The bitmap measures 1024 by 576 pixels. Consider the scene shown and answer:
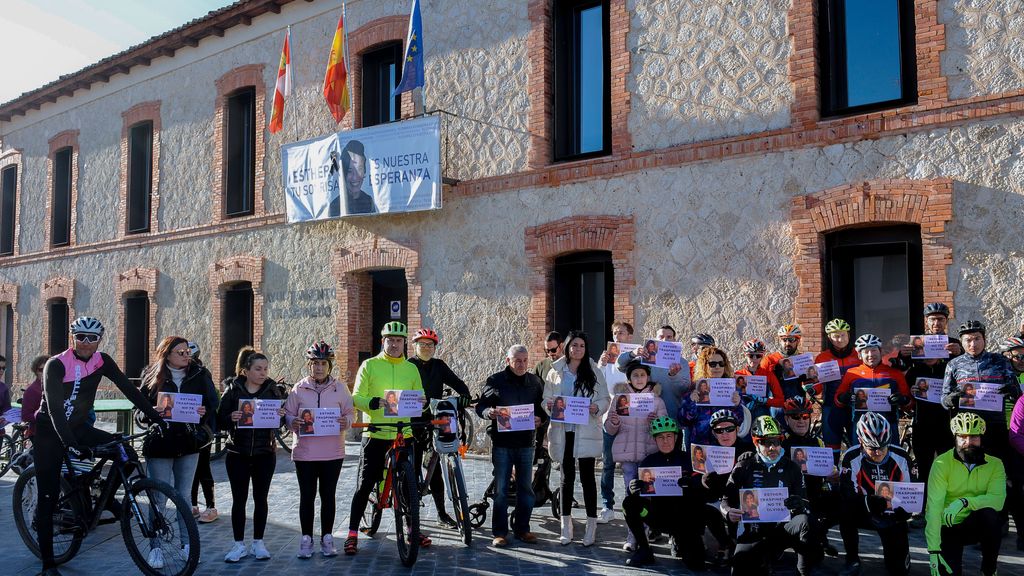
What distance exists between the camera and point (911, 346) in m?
7.45

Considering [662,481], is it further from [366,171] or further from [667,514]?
[366,171]

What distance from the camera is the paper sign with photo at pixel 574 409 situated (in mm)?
6895

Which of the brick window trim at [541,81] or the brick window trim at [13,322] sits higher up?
the brick window trim at [541,81]

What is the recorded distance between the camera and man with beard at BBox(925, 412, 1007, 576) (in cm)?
552

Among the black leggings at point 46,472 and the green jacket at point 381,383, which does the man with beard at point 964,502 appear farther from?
the black leggings at point 46,472

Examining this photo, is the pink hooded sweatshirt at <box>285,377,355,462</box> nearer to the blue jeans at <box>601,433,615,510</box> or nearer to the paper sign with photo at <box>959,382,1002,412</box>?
the blue jeans at <box>601,433,615,510</box>

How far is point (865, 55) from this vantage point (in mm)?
9758

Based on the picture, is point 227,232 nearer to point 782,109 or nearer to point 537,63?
point 537,63

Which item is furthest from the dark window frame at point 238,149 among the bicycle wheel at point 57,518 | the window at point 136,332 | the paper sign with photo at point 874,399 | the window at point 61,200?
the paper sign with photo at point 874,399

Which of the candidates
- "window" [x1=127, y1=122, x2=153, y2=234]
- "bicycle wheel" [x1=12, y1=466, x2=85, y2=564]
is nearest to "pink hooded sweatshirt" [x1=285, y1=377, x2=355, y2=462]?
"bicycle wheel" [x1=12, y1=466, x2=85, y2=564]

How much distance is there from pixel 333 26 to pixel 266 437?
1025 cm

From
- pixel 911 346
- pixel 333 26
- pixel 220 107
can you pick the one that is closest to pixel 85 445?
pixel 911 346

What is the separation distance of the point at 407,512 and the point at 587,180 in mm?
6347

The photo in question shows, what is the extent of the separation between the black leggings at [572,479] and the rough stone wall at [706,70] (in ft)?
17.0
